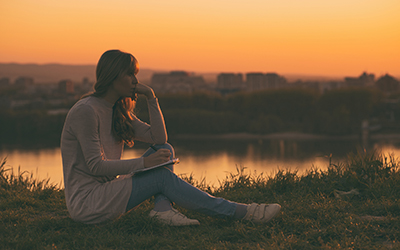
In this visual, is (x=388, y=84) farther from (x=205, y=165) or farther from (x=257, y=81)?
(x=205, y=165)

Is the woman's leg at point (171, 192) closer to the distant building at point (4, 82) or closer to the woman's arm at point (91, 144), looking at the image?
the woman's arm at point (91, 144)

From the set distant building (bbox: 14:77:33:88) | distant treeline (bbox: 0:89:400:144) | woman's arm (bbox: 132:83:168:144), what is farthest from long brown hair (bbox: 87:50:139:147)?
distant building (bbox: 14:77:33:88)

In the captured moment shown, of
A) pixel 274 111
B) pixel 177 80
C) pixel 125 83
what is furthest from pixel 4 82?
pixel 125 83

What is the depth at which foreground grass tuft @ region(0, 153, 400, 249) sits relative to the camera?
6.05 feet

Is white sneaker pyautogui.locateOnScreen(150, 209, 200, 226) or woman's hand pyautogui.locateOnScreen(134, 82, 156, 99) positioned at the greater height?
woman's hand pyautogui.locateOnScreen(134, 82, 156, 99)

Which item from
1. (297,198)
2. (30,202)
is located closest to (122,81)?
(30,202)

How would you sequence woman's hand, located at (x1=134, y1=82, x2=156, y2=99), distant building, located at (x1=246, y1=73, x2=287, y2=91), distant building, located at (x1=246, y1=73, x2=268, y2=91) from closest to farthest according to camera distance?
woman's hand, located at (x1=134, y1=82, x2=156, y2=99), distant building, located at (x1=246, y1=73, x2=287, y2=91), distant building, located at (x1=246, y1=73, x2=268, y2=91)

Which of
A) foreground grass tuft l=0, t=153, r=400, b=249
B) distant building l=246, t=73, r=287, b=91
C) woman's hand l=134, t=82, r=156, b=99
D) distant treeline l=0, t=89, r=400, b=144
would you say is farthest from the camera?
distant building l=246, t=73, r=287, b=91

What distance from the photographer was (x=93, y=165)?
73.8 inches

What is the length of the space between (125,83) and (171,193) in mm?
569

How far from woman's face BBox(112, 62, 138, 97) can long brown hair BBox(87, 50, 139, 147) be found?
16 mm

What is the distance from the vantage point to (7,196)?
2834 mm

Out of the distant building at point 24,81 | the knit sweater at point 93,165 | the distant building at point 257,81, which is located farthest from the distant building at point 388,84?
the knit sweater at point 93,165

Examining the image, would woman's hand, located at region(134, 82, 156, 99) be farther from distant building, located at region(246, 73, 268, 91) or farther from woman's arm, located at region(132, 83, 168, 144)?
distant building, located at region(246, 73, 268, 91)
